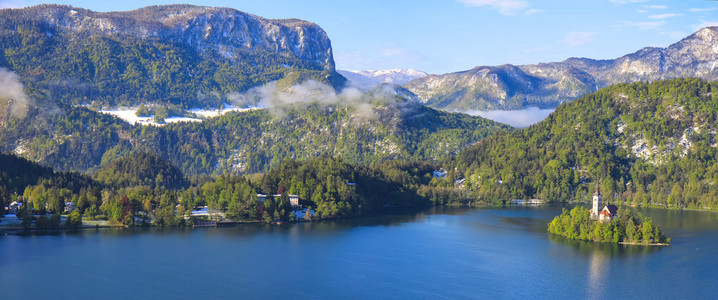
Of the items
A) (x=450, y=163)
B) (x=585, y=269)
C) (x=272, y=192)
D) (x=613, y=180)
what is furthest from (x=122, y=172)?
(x=585, y=269)

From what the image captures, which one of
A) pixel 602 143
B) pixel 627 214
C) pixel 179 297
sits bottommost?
pixel 179 297

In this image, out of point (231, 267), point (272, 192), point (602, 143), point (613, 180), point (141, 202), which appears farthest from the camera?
point (602, 143)

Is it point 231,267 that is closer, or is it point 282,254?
point 231,267

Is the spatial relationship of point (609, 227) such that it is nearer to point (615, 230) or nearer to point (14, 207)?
point (615, 230)

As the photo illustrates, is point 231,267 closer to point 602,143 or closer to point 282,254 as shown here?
point 282,254

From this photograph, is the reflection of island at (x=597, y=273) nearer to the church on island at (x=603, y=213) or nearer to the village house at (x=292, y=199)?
the church on island at (x=603, y=213)

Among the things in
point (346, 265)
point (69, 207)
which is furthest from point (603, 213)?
point (69, 207)

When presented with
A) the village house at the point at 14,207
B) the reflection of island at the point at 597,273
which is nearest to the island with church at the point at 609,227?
the reflection of island at the point at 597,273

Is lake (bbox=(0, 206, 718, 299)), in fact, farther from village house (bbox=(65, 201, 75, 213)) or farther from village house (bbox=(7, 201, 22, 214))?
village house (bbox=(7, 201, 22, 214))
